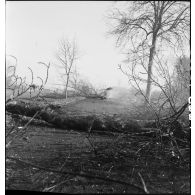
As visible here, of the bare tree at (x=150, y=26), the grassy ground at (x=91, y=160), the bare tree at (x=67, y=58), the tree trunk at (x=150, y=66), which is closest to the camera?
the grassy ground at (x=91, y=160)

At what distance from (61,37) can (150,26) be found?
0.89m

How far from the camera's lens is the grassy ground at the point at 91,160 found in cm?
227

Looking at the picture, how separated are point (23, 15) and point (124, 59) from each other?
3.81 feet

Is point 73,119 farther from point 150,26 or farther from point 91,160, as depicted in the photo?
point 150,26

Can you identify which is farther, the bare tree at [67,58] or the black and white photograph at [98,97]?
the bare tree at [67,58]

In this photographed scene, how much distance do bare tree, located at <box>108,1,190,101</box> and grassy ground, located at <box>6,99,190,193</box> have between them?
1.75 feet

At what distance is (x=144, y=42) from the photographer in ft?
8.41

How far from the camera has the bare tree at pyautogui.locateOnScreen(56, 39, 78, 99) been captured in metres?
2.66

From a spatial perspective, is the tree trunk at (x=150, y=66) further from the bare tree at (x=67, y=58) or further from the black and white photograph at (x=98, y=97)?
the bare tree at (x=67, y=58)

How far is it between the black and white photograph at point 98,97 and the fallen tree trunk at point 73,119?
11 mm

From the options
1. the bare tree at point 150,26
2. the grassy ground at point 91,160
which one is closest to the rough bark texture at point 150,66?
the bare tree at point 150,26
